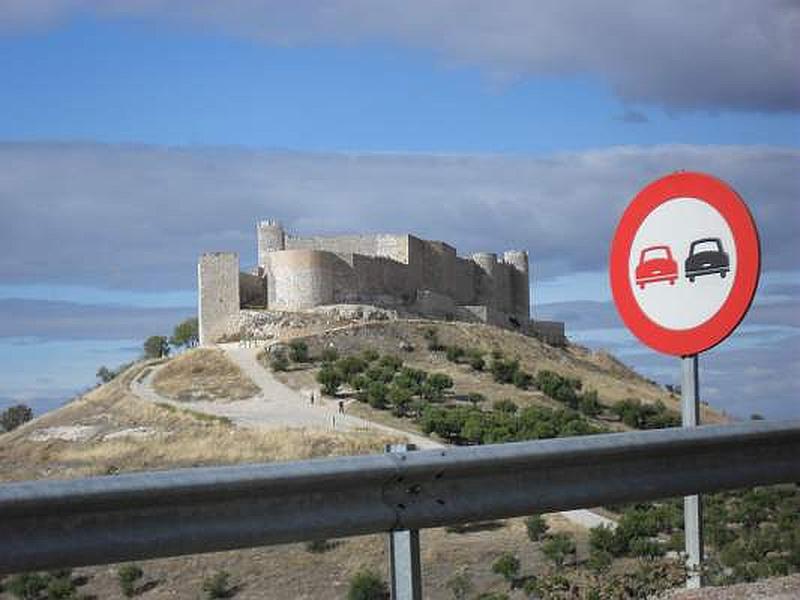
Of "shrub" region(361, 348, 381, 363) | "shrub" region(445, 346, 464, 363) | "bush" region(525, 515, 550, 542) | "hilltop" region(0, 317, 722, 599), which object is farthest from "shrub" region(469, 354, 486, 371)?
"bush" region(525, 515, 550, 542)

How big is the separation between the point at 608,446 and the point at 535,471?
33 cm

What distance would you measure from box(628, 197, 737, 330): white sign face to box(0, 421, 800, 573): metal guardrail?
2.01ft

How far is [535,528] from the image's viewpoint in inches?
295

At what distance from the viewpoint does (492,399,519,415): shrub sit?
Result: 47100 millimetres

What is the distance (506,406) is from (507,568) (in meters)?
41.2

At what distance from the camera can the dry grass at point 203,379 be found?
173 feet

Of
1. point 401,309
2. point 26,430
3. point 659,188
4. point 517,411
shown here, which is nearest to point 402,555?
point 659,188

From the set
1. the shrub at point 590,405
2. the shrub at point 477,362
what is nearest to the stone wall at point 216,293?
the shrub at point 477,362

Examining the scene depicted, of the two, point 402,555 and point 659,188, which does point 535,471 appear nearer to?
point 402,555

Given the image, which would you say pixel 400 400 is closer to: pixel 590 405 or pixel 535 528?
pixel 590 405

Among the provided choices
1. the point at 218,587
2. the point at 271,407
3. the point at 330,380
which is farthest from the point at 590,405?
the point at 218,587

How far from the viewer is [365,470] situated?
5.06 m

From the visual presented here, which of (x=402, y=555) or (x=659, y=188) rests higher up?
(x=659, y=188)

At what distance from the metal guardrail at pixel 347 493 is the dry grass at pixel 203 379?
46.3 metres
